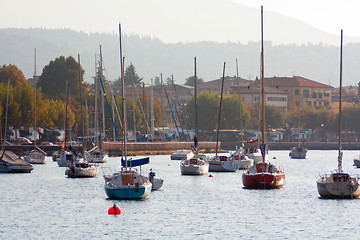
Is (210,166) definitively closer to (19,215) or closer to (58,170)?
(58,170)

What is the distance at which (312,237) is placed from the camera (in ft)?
154

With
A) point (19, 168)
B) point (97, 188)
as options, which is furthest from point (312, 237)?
point (19, 168)

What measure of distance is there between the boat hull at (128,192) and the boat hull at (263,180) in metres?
12.2

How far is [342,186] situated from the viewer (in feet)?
200

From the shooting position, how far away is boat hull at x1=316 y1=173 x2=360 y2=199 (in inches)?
2399

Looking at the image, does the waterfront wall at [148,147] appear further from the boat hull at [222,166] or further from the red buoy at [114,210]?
the red buoy at [114,210]

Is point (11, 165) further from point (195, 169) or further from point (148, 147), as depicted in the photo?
point (148, 147)

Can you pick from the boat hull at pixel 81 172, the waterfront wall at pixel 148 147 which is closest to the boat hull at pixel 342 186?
the boat hull at pixel 81 172

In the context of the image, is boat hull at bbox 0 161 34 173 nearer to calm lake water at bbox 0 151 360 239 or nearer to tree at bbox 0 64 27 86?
calm lake water at bbox 0 151 360 239

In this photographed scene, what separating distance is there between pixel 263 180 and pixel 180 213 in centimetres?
1389

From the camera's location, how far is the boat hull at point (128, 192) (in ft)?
198

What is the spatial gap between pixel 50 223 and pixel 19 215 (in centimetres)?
496

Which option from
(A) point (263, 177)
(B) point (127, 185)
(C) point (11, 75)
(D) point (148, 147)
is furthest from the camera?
(C) point (11, 75)

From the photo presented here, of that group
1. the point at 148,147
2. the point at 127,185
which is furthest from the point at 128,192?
the point at 148,147
